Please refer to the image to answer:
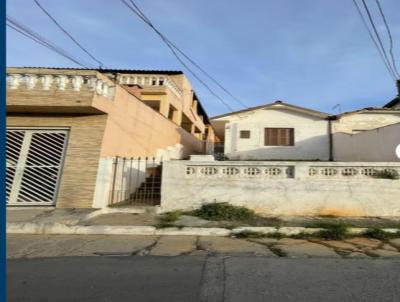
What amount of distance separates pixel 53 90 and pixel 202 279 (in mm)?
7574

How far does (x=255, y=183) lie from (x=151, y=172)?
14.7 feet

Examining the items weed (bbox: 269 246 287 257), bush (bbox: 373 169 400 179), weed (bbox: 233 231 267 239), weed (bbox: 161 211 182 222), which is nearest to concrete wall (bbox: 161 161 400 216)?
bush (bbox: 373 169 400 179)

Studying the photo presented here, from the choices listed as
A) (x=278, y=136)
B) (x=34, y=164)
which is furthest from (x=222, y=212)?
(x=278, y=136)

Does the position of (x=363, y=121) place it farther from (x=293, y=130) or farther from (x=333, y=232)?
(x=333, y=232)

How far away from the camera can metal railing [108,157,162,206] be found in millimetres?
9461

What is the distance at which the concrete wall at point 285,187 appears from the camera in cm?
823

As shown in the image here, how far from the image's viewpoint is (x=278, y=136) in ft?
54.9

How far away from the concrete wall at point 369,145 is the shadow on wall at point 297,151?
584 mm

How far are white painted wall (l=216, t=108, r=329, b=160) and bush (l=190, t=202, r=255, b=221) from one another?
27.0 feet

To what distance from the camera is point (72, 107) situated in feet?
29.5

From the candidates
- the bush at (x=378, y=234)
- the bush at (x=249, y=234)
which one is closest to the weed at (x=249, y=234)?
the bush at (x=249, y=234)

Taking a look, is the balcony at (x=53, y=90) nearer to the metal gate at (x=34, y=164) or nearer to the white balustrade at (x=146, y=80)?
the metal gate at (x=34, y=164)

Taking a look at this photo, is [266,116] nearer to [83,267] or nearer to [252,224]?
[252,224]

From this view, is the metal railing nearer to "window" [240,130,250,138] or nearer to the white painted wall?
the white painted wall
